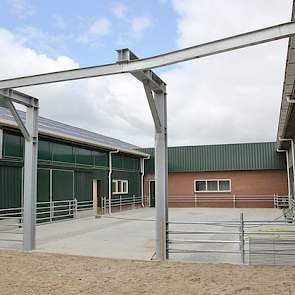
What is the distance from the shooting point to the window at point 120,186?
988 inches

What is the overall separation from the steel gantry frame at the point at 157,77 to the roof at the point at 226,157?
1918cm

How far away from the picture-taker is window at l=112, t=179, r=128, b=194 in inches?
988

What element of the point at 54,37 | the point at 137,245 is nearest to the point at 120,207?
the point at 137,245

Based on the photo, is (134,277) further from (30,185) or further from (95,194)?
(95,194)

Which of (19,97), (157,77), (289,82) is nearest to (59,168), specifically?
(19,97)

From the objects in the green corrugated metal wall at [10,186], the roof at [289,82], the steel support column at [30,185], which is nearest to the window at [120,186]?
the green corrugated metal wall at [10,186]

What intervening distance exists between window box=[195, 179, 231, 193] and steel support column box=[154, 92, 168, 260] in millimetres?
19507

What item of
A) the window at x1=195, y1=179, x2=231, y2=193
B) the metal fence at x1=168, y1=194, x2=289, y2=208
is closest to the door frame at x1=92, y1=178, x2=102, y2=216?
the metal fence at x1=168, y1=194, x2=289, y2=208

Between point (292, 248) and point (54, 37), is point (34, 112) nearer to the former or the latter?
point (54, 37)

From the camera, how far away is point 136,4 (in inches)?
328

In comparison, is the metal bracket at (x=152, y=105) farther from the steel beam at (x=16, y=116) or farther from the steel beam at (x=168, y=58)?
the steel beam at (x=16, y=116)

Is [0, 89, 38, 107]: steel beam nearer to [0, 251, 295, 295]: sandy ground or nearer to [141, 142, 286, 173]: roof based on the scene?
[0, 251, 295, 295]: sandy ground

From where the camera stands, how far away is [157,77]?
9.27m

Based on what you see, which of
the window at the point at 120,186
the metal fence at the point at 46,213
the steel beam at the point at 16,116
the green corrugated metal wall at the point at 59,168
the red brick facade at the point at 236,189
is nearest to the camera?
the steel beam at the point at 16,116
